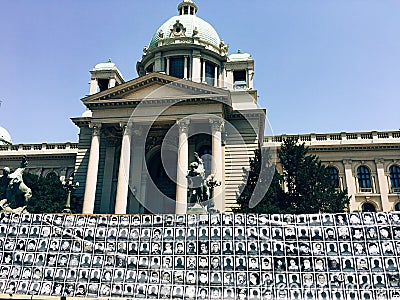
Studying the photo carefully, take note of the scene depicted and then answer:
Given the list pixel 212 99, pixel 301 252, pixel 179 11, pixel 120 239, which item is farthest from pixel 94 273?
pixel 179 11

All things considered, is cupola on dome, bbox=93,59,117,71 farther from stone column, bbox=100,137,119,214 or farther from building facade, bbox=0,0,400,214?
stone column, bbox=100,137,119,214

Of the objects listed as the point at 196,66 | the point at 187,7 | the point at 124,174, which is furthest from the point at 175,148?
the point at 187,7

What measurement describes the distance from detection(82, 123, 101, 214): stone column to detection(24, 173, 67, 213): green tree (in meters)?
2.58

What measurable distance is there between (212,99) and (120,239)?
1884 cm

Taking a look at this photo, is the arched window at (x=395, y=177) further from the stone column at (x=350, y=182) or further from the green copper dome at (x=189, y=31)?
the green copper dome at (x=189, y=31)

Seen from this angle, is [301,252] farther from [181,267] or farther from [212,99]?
[212,99]

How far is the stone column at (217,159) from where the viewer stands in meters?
27.8

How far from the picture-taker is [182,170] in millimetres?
29078

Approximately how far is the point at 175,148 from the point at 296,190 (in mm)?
12065

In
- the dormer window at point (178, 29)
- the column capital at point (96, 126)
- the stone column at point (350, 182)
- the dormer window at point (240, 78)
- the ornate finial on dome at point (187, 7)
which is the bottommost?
the stone column at point (350, 182)

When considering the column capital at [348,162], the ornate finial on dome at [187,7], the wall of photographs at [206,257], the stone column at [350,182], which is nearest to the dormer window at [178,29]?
the ornate finial on dome at [187,7]

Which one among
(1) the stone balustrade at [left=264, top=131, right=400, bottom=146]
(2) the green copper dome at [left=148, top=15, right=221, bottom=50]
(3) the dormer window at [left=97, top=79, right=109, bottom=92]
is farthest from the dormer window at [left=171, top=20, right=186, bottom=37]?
(1) the stone balustrade at [left=264, top=131, right=400, bottom=146]

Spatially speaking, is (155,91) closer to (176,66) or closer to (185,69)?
(185,69)

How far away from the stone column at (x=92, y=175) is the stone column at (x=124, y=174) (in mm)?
2149
